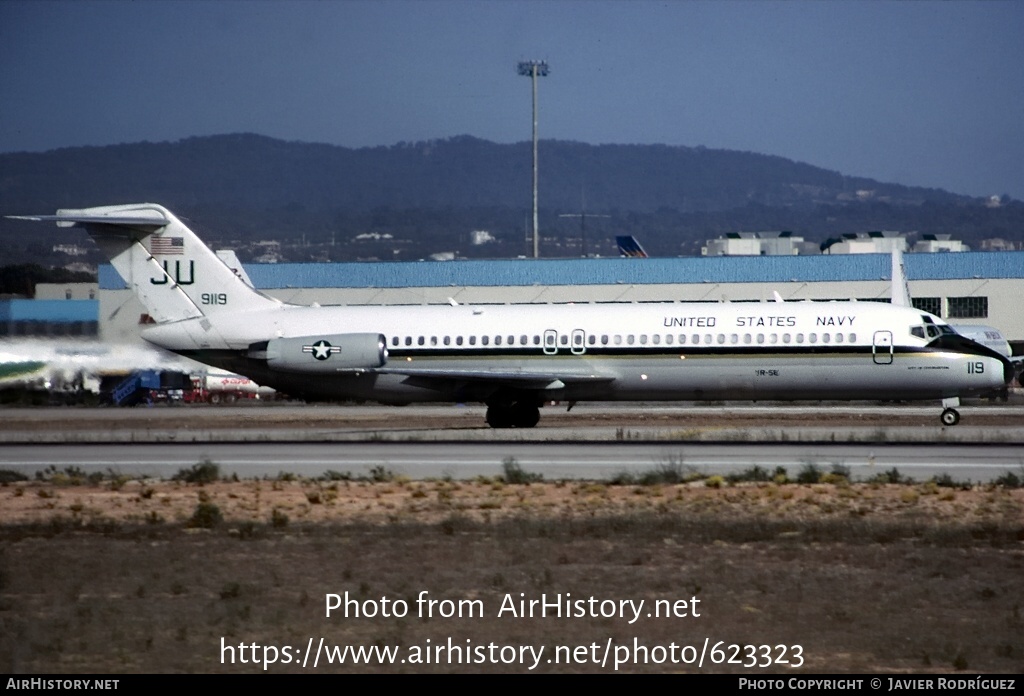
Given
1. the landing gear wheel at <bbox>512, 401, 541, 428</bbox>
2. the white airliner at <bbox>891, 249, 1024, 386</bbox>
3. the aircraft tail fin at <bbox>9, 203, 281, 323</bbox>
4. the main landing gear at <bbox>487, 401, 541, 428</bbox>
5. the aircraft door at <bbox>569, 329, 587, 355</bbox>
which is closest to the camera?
the aircraft door at <bbox>569, 329, 587, 355</bbox>

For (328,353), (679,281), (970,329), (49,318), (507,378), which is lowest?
(507,378)

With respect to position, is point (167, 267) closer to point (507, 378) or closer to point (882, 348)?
point (507, 378)

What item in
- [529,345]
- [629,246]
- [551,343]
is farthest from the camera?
[629,246]

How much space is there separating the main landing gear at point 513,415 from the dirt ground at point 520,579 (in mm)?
12663

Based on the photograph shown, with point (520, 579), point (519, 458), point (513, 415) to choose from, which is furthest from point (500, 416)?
point (520, 579)

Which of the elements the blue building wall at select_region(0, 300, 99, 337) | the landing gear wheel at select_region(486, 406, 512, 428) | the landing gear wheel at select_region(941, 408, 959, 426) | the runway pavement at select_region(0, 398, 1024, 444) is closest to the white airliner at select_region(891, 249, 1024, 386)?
the runway pavement at select_region(0, 398, 1024, 444)

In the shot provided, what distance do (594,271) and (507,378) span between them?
120 feet

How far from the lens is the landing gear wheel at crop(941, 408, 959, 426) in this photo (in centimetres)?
3359

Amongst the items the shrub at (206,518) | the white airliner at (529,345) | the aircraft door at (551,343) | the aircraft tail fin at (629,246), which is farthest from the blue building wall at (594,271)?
the shrub at (206,518)

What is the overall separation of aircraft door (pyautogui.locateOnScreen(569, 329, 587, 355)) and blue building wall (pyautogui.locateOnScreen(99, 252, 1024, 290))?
35.7 metres

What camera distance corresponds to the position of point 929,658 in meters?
11.0

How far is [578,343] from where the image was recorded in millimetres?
33219

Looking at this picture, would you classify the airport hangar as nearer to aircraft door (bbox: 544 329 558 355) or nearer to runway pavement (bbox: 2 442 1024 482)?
aircraft door (bbox: 544 329 558 355)

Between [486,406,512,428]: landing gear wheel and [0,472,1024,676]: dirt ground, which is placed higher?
[486,406,512,428]: landing gear wheel
